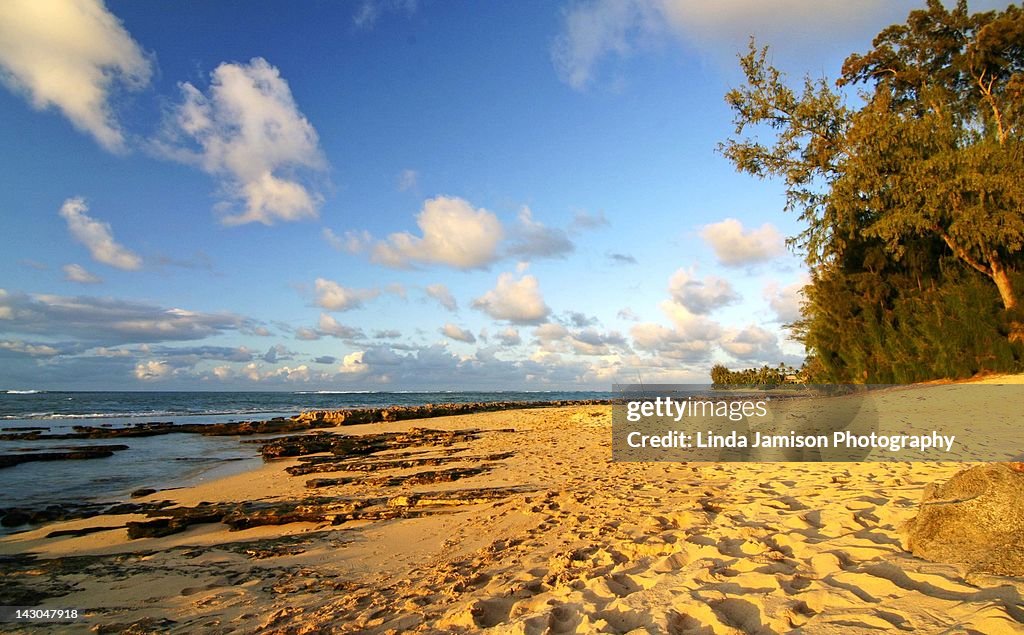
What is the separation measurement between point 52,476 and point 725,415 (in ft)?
55.2

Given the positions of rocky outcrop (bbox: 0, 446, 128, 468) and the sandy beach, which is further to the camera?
rocky outcrop (bbox: 0, 446, 128, 468)

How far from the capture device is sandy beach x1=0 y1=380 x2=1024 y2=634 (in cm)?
312

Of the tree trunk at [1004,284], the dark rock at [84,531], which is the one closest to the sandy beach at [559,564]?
the dark rock at [84,531]

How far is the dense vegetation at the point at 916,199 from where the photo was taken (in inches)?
611

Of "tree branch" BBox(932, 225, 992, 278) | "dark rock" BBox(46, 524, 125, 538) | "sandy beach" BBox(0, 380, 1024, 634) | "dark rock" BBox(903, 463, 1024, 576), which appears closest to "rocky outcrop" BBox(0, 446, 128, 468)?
"sandy beach" BBox(0, 380, 1024, 634)

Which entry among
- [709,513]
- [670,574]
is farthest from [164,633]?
[709,513]

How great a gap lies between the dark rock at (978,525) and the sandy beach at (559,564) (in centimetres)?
15

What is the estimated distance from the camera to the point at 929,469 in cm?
737

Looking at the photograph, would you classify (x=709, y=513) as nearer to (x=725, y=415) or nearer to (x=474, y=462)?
(x=474, y=462)

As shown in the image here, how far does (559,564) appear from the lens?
4434 mm

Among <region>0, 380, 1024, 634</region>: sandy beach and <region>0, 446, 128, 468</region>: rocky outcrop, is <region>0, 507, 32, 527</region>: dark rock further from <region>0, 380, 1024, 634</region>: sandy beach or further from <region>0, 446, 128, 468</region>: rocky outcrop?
Answer: <region>0, 446, 128, 468</region>: rocky outcrop

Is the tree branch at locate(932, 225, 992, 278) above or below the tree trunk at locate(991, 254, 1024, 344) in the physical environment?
above

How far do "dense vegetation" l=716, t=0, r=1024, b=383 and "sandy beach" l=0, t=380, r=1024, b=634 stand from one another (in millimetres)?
11718

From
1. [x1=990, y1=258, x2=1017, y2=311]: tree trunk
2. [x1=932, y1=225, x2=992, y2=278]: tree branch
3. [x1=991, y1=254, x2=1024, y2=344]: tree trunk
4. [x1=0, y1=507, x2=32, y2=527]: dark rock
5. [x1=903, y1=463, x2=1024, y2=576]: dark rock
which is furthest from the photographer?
[x1=932, y1=225, x2=992, y2=278]: tree branch
